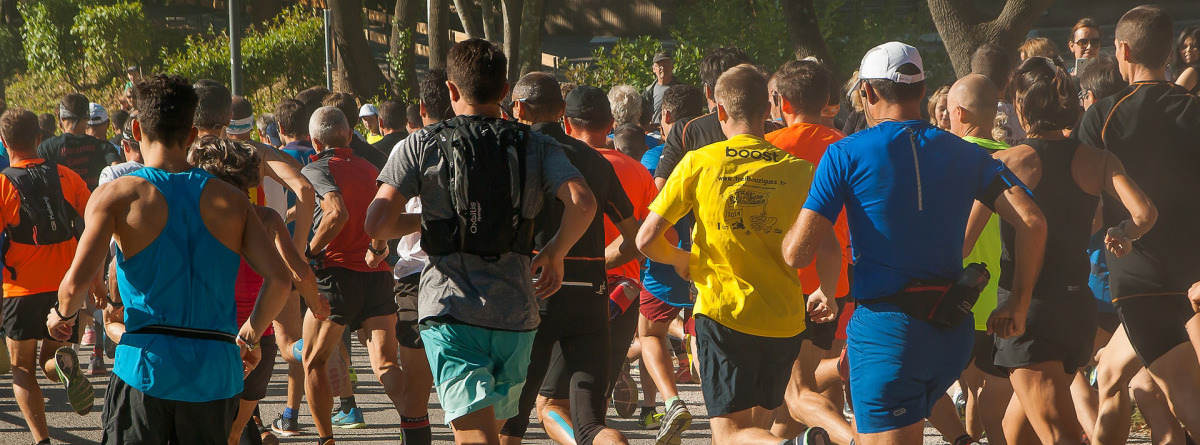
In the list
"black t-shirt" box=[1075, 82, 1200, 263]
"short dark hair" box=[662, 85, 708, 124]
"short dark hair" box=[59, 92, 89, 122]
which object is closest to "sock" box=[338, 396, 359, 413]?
"short dark hair" box=[662, 85, 708, 124]

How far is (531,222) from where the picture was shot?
4324 millimetres

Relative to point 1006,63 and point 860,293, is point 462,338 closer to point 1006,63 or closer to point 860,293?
point 860,293

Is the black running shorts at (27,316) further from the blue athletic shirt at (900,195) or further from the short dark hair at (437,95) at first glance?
the blue athletic shirt at (900,195)

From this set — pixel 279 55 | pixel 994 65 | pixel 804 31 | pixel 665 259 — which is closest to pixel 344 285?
pixel 665 259

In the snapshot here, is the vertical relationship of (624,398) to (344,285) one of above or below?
below

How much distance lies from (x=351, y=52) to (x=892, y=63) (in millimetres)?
19527

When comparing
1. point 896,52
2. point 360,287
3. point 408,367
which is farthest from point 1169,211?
point 360,287

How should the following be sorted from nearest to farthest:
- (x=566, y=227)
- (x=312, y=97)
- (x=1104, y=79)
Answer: (x=566, y=227), (x=1104, y=79), (x=312, y=97)

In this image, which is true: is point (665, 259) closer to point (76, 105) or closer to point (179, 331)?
point (179, 331)

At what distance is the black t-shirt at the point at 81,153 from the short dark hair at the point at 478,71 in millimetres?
6623

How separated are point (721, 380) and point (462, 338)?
125cm

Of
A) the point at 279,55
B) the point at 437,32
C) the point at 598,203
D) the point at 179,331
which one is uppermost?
the point at 598,203

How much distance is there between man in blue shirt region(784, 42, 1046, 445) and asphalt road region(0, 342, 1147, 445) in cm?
280

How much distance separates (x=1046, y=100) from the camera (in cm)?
506
